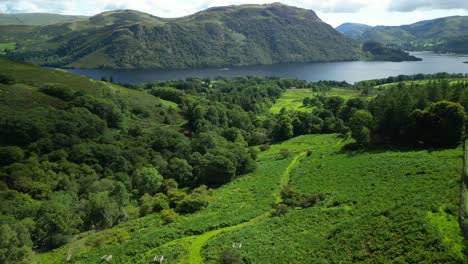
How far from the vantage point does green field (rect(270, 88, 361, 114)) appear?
134100 millimetres

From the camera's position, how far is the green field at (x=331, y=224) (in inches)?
1019

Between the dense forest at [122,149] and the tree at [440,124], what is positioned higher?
the tree at [440,124]

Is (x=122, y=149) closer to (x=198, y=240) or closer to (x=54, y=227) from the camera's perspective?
(x=54, y=227)

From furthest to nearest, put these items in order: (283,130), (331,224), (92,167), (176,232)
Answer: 1. (283,130)
2. (92,167)
3. (176,232)
4. (331,224)

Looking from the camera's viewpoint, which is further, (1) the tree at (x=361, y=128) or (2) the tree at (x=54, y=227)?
(1) the tree at (x=361, y=128)

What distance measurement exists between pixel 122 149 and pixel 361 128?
4997 centimetres

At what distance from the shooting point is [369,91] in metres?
141

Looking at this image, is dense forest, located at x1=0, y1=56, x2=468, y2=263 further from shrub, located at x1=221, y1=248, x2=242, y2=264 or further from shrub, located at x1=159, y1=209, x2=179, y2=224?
shrub, located at x1=221, y1=248, x2=242, y2=264

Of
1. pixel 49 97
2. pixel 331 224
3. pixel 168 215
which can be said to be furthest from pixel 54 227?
pixel 49 97

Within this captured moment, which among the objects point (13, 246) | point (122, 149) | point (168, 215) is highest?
point (13, 246)

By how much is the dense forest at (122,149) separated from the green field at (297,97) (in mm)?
30391

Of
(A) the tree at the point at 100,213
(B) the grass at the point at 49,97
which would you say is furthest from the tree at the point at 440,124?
(B) the grass at the point at 49,97

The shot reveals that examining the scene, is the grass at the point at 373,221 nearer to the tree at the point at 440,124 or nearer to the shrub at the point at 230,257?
the shrub at the point at 230,257

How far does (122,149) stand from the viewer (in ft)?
234
